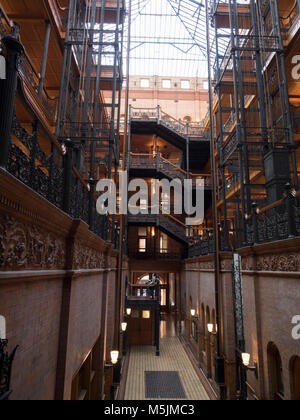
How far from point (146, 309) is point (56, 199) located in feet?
61.1

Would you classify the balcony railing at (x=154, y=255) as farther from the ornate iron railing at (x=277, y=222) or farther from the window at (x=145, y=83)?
the window at (x=145, y=83)

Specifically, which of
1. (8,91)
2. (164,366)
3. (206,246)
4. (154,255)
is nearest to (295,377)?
(8,91)

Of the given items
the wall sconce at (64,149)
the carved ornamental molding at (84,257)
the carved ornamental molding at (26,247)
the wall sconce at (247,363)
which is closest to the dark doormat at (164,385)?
the wall sconce at (247,363)

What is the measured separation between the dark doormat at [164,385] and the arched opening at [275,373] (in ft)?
20.2

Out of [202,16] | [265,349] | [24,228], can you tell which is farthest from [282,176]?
[202,16]

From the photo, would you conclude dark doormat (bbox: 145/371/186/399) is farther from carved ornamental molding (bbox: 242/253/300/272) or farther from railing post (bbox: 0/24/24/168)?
railing post (bbox: 0/24/24/168)

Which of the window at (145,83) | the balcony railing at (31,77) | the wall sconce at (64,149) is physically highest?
the window at (145,83)

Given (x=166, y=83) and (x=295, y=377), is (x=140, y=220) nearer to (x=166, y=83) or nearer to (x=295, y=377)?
(x=295, y=377)

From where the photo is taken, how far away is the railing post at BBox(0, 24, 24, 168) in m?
2.64

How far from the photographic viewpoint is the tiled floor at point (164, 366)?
12.6 metres

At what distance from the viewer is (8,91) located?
2.72 metres

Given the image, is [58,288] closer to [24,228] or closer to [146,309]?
[24,228]

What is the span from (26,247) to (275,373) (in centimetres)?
731

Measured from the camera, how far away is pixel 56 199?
4.56 metres
